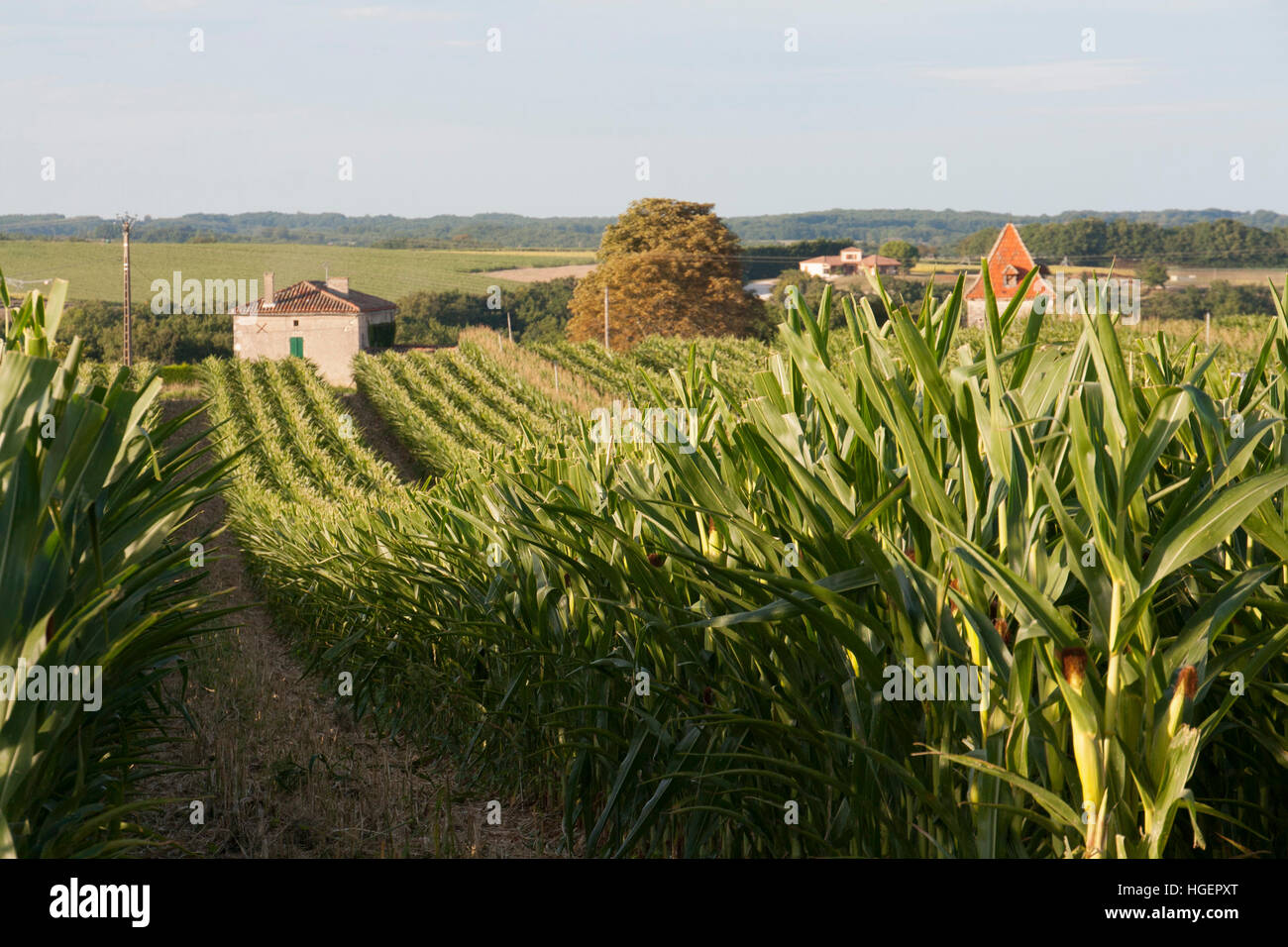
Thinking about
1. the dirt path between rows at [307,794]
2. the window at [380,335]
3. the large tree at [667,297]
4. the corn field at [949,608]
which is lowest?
the dirt path between rows at [307,794]

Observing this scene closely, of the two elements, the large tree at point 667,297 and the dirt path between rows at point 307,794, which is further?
the large tree at point 667,297

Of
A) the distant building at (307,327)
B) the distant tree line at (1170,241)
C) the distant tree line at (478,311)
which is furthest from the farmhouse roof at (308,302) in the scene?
the distant tree line at (1170,241)

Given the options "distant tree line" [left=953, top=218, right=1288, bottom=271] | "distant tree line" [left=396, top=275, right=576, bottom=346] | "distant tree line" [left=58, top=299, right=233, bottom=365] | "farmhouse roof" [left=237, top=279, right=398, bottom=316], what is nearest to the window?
"farmhouse roof" [left=237, top=279, right=398, bottom=316]

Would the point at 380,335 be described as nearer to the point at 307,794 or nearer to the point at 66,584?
the point at 307,794

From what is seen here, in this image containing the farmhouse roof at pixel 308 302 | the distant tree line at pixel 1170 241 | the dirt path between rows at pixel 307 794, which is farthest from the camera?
the farmhouse roof at pixel 308 302

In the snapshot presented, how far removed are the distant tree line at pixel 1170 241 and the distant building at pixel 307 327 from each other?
29021mm

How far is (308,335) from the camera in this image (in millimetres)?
49781

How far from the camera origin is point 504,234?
303ft

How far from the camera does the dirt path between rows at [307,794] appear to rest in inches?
110

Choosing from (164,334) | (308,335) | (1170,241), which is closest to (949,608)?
(1170,241)

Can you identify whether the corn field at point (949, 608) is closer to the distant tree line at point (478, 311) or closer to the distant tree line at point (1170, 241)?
the distant tree line at point (1170, 241)

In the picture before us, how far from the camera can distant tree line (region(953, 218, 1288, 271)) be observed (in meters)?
31.4

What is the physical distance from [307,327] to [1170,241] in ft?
129
